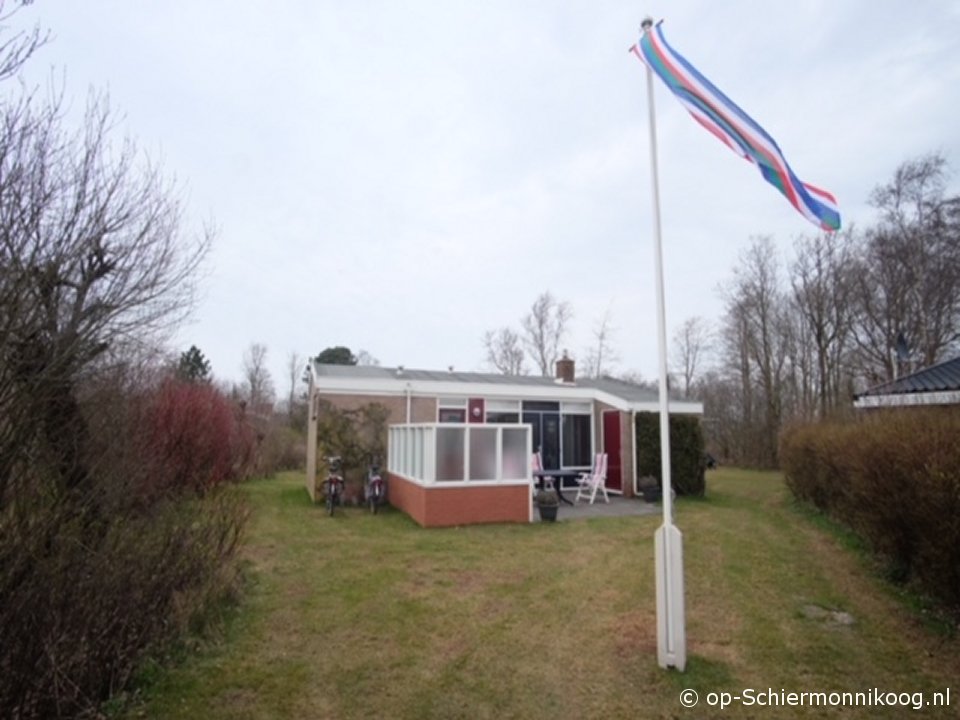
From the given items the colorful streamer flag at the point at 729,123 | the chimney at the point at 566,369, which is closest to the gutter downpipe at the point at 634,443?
the chimney at the point at 566,369

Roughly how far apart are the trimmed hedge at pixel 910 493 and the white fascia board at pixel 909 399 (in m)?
1.71

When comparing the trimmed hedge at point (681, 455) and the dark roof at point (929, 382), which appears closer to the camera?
the dark roof at point (929, 382)

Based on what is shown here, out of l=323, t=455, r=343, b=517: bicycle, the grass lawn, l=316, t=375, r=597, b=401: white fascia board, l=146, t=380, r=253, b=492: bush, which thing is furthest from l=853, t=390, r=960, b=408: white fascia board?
l=146, t=380, r=253, b=492: bush

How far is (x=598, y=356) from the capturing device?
35.0 meters

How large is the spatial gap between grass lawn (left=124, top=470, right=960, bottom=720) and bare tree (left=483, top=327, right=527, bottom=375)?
27893 millimetres

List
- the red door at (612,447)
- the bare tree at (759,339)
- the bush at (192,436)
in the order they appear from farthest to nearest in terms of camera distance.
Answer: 1. the bare tree at (759,339)
2. the red door at (612,447)
3. the bush at (192,436)

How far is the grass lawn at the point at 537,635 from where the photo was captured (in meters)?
3.77

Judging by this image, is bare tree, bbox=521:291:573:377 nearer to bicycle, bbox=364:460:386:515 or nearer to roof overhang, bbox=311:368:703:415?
roof overhang, bbox=311:368:703:415

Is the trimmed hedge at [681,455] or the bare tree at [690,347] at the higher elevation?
the bare tree at [690,347]

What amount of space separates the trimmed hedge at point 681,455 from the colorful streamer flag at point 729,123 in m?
10.2

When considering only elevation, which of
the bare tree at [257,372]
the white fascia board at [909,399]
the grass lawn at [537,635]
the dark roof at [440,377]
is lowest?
the grass lawn at [537,635]

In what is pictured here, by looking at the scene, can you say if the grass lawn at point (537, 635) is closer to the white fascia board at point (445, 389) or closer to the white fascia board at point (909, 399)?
the white fascia board at point (909, 399)

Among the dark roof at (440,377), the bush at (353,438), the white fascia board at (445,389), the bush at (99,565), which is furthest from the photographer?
the dark roof at (440,377)

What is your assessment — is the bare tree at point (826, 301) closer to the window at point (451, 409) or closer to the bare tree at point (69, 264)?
the window at point (451, 409)
